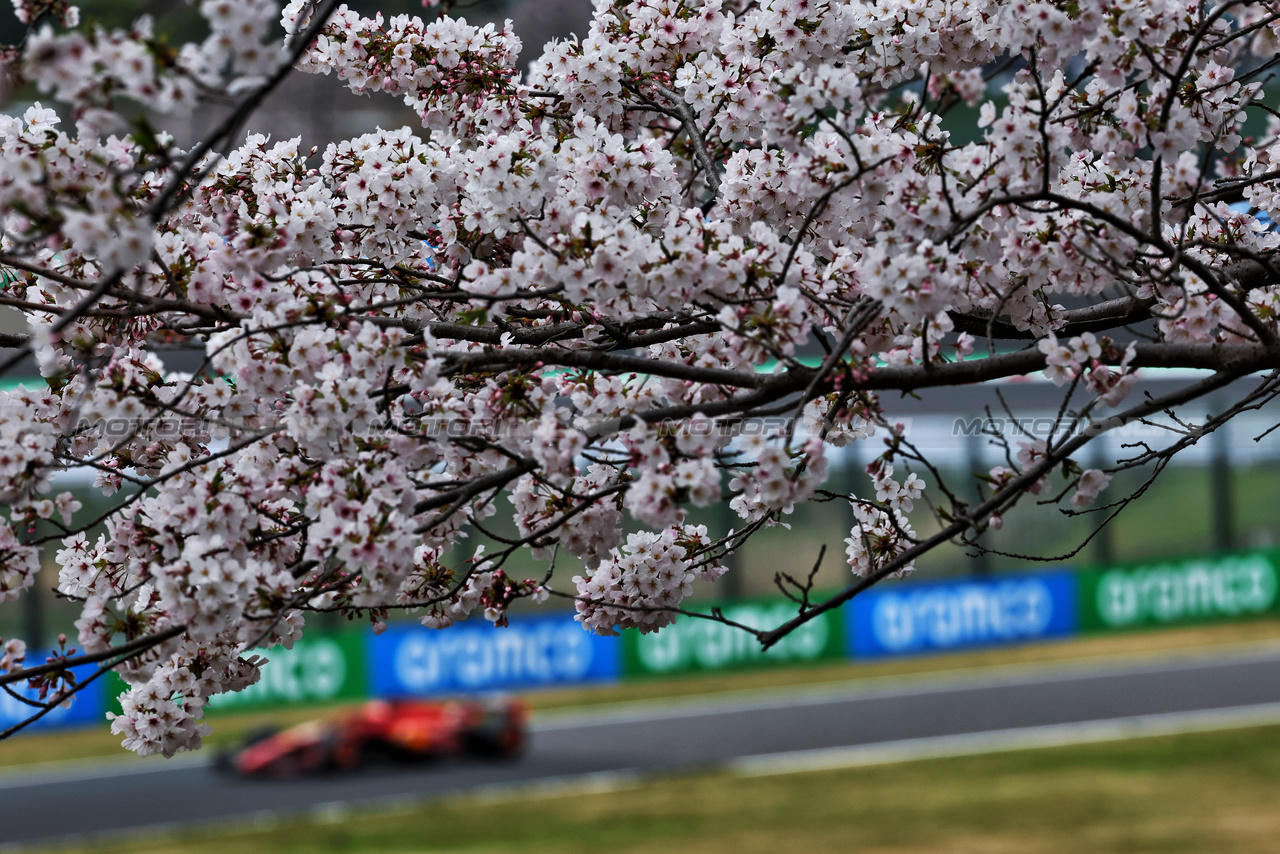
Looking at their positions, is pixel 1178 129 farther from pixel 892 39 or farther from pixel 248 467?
pixel 248 467

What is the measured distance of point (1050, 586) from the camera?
1906cm

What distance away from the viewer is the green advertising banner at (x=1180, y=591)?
63.6 ft

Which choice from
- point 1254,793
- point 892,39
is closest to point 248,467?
point 892,39

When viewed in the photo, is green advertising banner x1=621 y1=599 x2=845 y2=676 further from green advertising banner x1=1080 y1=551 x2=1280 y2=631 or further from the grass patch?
green advertising banner x1=1080 y1=551 x2=1280 y2=631

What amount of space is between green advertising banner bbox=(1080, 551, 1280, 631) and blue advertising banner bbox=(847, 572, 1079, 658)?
1.44 ft

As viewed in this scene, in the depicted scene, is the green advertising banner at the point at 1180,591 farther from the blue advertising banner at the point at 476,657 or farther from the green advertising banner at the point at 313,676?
the green advertising banner at the point at 313,676

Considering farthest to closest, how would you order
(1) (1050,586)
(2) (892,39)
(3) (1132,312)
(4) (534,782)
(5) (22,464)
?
(1) (1050,586) < (4) (534,782) < (2) (892,39) < (3) (1132,312) < (5) (22,464)

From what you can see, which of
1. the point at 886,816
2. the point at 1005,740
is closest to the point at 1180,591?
the point at 1005,740

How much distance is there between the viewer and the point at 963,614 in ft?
61.9

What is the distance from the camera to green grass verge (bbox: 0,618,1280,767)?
54.8ft

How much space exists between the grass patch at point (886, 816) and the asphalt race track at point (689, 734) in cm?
93

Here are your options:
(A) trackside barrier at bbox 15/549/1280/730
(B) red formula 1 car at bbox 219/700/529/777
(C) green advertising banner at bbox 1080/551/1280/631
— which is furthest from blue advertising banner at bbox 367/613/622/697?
(C) green advertising banner at bbox 1080/551/1280/631

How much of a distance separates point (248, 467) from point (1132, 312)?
8.79ft

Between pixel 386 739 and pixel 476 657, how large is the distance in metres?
1.70
